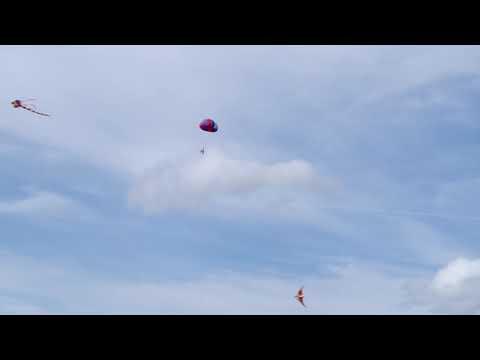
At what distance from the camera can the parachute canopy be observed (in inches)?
2124

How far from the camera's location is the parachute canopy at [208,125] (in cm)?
5394

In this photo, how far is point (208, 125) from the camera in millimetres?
54469
